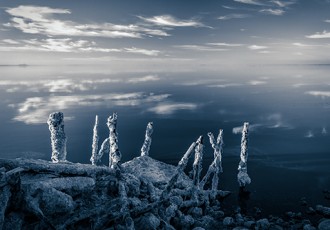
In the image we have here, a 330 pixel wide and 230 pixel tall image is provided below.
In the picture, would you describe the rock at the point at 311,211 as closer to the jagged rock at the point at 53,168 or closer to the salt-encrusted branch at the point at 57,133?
the jagged rock at the point at 53,168

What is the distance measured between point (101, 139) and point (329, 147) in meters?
54.5

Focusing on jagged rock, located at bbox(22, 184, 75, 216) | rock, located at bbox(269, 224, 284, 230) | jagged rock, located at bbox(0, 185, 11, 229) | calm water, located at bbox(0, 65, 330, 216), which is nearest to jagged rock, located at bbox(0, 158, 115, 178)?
jagged rock, located at bbox(22, 184, 75, 216)

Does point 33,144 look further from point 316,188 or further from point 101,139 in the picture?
point 316,188

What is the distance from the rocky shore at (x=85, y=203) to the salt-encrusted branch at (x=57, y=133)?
406 inches

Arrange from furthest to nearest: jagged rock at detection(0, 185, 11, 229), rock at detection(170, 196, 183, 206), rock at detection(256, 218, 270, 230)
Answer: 1. rock at detection(170, 196, 183, 206)
2. rock at detection(256, 218, 270, 230)
3. jagged rock at detection(0, 185, 11, 229)

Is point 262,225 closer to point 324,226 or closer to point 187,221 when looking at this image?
point 324,226

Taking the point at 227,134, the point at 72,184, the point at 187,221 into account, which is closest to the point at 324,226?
the point at 187,221

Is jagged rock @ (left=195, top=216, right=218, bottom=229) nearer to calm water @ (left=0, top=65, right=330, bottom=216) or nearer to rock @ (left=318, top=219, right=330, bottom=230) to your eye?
rock @ (left=318, top=219, right=330, bottom=230)

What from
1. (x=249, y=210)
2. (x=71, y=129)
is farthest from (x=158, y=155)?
(x=71, y=129)

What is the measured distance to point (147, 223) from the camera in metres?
18.1

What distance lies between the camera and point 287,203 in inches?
1414

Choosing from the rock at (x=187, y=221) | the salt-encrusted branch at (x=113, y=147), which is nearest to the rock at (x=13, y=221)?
the rock at (x=187, y=221)

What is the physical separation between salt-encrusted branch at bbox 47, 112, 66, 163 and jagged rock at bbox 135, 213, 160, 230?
1472cm

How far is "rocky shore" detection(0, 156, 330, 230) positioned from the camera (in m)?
14.3
